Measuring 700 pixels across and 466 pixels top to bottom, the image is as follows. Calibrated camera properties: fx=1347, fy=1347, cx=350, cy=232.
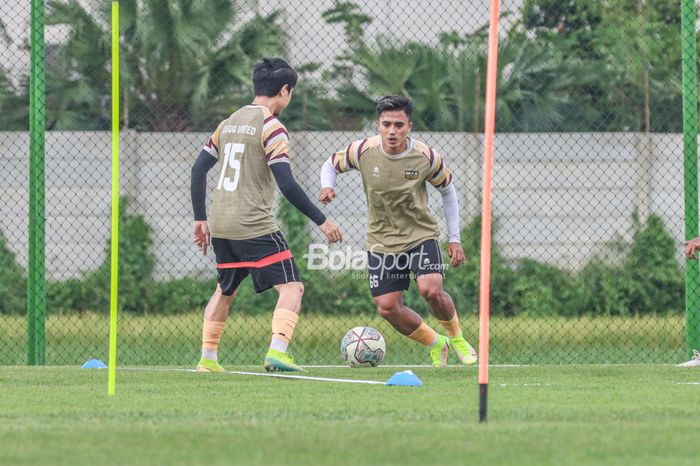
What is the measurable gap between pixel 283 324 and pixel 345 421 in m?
2.84

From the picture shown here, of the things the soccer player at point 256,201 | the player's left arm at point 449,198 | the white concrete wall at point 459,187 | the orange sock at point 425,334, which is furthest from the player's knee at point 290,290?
the white concrete wall at point 459,187

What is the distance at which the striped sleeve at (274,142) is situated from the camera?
332 inches

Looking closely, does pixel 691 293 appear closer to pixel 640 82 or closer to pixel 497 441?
pixel 497 441

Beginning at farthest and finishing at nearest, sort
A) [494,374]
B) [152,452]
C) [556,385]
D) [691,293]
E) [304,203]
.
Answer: [691,293]
[494,374]
[304,203]
[556,385]
[152,452]

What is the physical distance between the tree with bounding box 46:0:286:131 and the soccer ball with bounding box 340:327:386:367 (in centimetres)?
954

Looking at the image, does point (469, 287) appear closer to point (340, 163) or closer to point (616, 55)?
point (616, 55)

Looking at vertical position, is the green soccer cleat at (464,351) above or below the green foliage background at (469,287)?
below

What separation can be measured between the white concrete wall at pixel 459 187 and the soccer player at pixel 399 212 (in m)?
5.74

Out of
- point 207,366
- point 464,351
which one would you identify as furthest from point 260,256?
point 464,351

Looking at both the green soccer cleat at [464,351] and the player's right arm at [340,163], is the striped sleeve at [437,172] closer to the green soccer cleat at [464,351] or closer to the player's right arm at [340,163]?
the player's right arm at [340,163]

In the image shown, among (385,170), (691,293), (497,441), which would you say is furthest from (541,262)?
(497,441)

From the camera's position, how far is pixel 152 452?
466 cm

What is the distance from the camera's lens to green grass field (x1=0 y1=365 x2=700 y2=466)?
15.1 ft

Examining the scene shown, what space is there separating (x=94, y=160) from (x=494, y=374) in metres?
8.38
